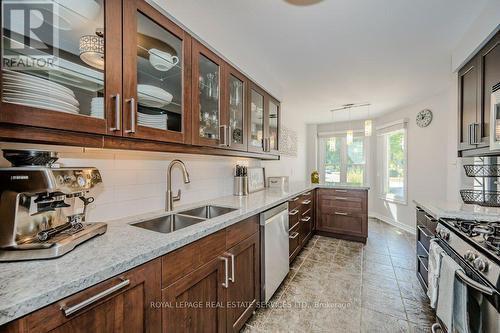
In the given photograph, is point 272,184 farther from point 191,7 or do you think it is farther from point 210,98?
point 191,7

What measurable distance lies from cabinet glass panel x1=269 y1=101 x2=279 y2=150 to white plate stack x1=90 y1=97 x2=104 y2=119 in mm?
1950

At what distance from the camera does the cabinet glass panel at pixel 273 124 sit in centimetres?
273

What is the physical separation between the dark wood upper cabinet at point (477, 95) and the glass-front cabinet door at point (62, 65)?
2.44 metres

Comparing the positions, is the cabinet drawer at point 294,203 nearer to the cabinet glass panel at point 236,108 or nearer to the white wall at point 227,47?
the white wall at point 227,47

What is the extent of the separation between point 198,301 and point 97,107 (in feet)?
3.58

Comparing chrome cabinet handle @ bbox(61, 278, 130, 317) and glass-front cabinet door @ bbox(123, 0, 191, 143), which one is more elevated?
glass-front cabinet door @ bbox(123, 0, 191, 143)

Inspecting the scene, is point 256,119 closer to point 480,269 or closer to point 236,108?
point 236,108

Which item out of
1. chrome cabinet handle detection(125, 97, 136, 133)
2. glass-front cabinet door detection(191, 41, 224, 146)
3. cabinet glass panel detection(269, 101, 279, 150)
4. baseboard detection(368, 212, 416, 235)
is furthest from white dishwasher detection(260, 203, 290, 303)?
baseboard detection(368, 212, 416, 235)

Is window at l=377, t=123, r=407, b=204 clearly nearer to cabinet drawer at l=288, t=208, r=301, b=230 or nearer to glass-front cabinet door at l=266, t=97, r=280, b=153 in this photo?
cabinet drawer at l=288, t=208, r=301, b=230

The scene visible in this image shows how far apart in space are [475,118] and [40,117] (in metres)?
2.84

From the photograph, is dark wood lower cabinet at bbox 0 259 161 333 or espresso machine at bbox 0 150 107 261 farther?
espresso machine at bbox 0 150 107 261

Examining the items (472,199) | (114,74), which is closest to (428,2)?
(472,199)

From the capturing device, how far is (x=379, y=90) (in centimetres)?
321

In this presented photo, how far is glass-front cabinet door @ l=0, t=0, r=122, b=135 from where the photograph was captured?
766 millimetres
